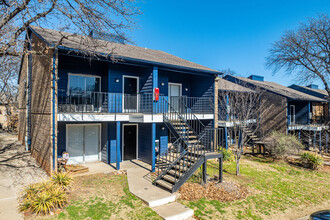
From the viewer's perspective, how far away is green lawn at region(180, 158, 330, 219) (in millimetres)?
6371

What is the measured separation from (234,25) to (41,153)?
25.2 meters

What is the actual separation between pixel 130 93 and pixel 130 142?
10.0 ft

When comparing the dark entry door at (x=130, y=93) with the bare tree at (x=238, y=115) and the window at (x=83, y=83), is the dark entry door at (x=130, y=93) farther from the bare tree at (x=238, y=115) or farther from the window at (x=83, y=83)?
the bare tree at (x=238, y=115)

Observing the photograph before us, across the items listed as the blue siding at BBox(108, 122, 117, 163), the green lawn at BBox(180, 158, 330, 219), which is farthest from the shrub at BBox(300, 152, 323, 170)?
the blue siding at BBox(108, 122, 117, 163)

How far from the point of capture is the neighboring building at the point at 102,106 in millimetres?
9102

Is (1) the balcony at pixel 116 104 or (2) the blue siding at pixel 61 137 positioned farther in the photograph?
(2) the blue siding at pixel 61 137

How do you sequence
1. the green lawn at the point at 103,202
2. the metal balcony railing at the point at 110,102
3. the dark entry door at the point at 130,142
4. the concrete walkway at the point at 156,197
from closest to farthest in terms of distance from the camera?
the green lawn at the point at 103,202 < the concrete walkway at the point at 156,197 < the metal balcony railing at the point at 110,102 < the dark entry door at the point at 130,142

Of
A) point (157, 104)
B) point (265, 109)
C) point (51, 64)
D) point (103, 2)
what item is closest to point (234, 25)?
point (265, 109)

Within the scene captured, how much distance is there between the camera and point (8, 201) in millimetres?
6406

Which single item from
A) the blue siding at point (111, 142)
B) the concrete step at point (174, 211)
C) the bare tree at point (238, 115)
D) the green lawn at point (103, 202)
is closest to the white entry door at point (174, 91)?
the bare tree at point (238, 115)

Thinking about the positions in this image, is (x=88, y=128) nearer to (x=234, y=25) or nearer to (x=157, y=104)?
(x=157, y=104)

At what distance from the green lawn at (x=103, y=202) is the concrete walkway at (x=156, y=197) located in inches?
8.6

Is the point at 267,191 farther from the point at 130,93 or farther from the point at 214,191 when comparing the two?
the point at 130,93

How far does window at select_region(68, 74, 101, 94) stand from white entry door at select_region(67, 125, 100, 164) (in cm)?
211
